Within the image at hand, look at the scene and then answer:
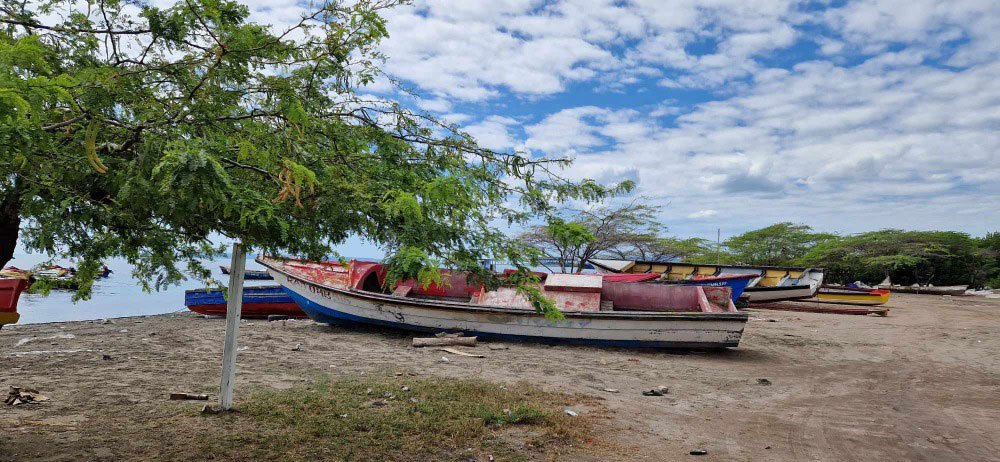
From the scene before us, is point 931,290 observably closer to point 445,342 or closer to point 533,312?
point 533,312

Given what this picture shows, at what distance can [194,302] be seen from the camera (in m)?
15.5

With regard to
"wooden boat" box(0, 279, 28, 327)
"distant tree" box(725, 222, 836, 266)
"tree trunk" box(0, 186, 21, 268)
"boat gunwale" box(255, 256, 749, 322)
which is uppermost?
"distant tree" box(725, 222, 836, 266)

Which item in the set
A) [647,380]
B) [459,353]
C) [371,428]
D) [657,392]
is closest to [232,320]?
[371,428]

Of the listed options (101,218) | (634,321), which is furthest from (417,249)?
(634,321)

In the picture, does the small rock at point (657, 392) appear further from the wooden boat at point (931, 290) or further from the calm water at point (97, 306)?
the wooden boat at point (931, 290)

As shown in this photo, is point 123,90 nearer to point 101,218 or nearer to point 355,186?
point 101,218

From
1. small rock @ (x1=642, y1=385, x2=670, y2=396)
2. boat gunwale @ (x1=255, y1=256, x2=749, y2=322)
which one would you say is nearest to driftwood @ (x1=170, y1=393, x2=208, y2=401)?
boat gunwale @ (x1=255, y1=256, x2=749, y2=322)

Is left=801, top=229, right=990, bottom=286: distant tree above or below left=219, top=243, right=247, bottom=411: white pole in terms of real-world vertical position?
above

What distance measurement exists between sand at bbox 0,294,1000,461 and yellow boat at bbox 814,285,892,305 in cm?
1012

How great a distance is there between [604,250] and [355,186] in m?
33.3

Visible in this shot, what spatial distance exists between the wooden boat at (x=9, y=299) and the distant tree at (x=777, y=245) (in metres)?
42.2

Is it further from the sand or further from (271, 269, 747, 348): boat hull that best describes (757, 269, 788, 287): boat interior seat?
(271, 269, 747, 348): boat hull

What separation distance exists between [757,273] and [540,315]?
1858 cm

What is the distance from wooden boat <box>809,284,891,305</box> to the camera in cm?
2289
